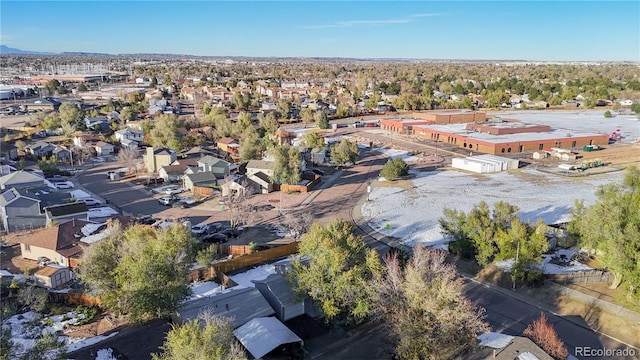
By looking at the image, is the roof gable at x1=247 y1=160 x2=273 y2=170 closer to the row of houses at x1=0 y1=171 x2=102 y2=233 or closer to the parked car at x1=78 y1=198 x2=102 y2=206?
the parked car at x1=78 y1=198 x2=102 y2=206

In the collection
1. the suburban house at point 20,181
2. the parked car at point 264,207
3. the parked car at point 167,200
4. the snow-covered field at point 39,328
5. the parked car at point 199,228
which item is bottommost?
the snow-covered field at point 39,328

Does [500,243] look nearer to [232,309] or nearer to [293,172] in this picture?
[232,309]

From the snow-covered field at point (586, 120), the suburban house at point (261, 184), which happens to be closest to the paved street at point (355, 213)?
the suburban house at point (261, 184)

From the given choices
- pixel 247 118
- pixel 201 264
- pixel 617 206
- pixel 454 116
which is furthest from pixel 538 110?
pixel 201 264

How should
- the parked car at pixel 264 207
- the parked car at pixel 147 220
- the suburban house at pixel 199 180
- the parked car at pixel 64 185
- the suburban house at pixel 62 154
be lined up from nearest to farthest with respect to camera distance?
1. the parked car at pixel 147 220
2. the parked car at pixel 264 207
3. the suburban house at pixel 199 180
4. the parked car at pixel 64 185
5. the suburban house at pixel 62 154

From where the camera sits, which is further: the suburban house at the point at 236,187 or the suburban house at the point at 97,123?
the suburban house at the point at 97,123

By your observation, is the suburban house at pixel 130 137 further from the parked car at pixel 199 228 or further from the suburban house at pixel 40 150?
the parked car at pixel 199 228

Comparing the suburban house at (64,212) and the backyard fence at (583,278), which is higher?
the suburban house at (64,212)
